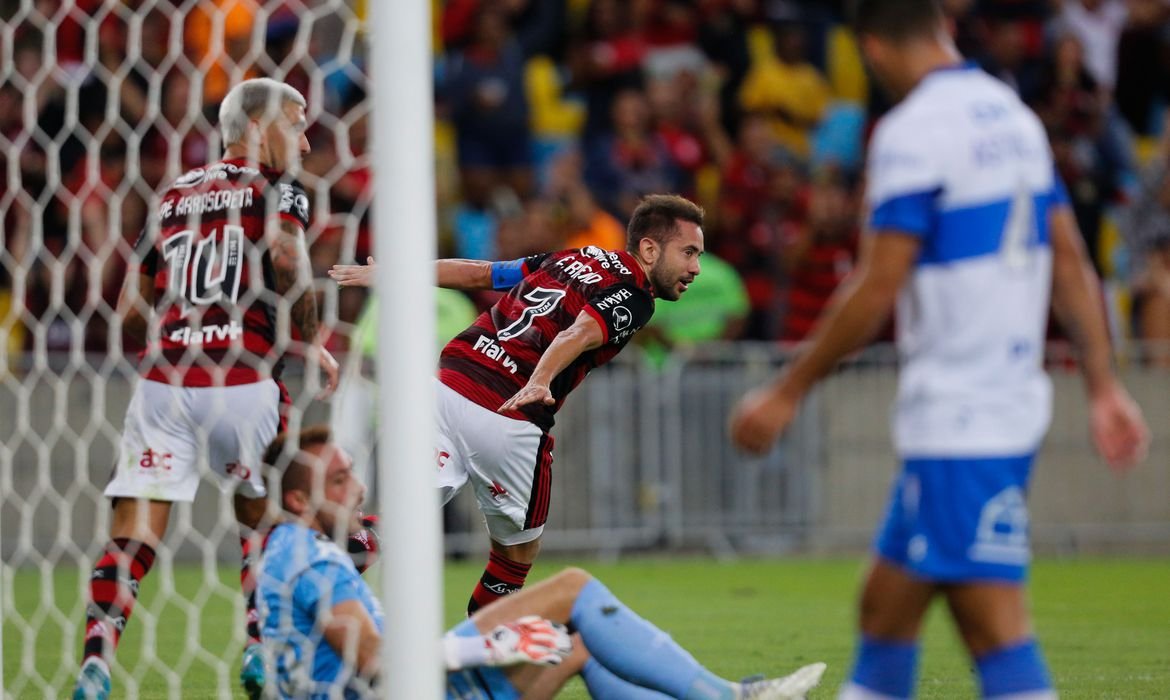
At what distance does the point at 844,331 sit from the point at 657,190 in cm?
1096

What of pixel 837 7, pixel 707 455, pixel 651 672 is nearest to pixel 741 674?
pixel 651 672

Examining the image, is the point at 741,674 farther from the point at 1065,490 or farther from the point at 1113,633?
the point at 1065,490

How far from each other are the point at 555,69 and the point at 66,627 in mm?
9393

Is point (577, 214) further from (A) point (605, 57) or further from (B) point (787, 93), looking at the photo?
(B) point (787, 93)

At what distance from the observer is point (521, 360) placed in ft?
21.8

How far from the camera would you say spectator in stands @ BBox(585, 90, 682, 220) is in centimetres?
1478

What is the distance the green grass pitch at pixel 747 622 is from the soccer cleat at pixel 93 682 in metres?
0.36

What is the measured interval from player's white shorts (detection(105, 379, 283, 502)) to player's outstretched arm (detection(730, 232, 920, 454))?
2761mm

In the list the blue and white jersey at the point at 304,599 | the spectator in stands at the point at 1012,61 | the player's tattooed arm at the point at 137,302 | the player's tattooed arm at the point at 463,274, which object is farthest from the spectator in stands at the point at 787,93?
the blue and white jersey at the point at 304,599

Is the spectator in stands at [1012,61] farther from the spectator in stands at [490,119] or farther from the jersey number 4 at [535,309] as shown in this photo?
A: the jersey number 4 at [535,309]

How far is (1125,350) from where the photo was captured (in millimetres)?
13781

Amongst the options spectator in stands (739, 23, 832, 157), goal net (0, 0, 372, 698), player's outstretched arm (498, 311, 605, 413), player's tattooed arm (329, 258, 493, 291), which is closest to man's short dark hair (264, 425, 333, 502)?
player's outstretched arm (498, 311, 605, 413)

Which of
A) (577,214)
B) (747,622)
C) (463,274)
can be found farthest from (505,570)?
(577,214)

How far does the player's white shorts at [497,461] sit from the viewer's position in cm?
661
